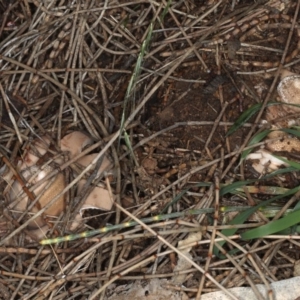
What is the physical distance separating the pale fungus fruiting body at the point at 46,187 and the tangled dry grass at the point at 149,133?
0.02 m

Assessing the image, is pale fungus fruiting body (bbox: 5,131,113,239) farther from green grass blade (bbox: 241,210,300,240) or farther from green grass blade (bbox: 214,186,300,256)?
green grass blade (bbox: 241,210,300,240)

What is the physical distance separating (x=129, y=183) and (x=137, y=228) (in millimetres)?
211

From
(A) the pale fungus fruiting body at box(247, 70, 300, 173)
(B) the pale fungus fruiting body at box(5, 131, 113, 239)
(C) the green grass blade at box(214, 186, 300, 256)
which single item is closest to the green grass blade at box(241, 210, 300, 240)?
(C) the green grass blade at box(214, 186, 300, 256)

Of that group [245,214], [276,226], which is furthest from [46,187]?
[276,226]

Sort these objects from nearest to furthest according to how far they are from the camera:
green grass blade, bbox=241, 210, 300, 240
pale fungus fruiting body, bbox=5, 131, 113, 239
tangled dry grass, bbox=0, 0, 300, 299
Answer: green grass blade, bbox=241, 210, 300, 240, tangled dry grass, bbox=0, 0, 300, 299, pale fungus fruiting body, bbox=5, 131, 113, 239

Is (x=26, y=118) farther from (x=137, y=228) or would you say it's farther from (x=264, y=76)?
(x=264, y=76)

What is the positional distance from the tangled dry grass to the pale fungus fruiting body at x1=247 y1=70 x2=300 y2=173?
0.14 ft

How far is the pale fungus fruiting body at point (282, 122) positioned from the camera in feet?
6.24

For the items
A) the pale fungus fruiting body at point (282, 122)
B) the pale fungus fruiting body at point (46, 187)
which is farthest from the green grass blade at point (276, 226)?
the pale fungus fruiting body at point (46, 187)

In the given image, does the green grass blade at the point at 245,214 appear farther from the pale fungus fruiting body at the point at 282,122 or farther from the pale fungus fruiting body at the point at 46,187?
the pale fungus fruiting body at the point at 46,187

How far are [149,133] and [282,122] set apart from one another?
1.70 ft

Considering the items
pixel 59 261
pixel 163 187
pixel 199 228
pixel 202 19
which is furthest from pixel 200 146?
pixel 59 261

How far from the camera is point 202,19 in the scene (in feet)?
6.93

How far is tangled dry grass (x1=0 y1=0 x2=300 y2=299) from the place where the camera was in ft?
5.92
